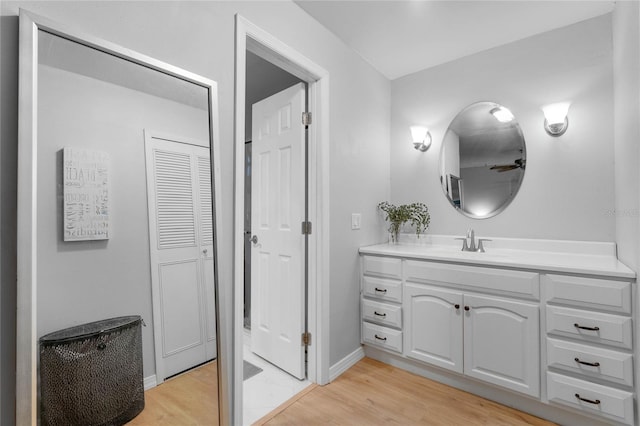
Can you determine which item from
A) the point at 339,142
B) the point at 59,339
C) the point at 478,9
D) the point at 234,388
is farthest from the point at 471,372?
the point at 478,9

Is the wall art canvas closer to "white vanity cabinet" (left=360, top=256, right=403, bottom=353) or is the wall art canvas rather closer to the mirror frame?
the mirror frame

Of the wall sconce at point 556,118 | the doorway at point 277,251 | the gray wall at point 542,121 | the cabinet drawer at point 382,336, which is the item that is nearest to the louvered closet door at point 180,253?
the doorway at point 277,251

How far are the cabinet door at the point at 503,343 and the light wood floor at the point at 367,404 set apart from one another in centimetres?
18

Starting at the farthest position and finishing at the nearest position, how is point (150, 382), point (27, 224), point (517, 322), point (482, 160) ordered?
point (482, 160)
point (517, 322)
point (150, 382)
point (27, 224)

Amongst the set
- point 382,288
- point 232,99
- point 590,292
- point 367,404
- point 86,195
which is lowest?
point 367,404

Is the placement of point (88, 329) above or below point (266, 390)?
above

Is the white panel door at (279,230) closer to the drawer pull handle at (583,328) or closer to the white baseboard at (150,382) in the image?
the white baseboard at (150,382)

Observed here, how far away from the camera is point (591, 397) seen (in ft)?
5.13

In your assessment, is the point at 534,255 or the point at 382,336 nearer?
the point at 534,255

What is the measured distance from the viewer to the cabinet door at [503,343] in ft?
5.74

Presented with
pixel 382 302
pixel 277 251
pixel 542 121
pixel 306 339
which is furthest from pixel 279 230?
pixel 542 121

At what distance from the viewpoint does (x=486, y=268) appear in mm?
1912

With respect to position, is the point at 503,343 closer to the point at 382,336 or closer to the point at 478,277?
the point at 478,277

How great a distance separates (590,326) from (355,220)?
1489 millimetres
